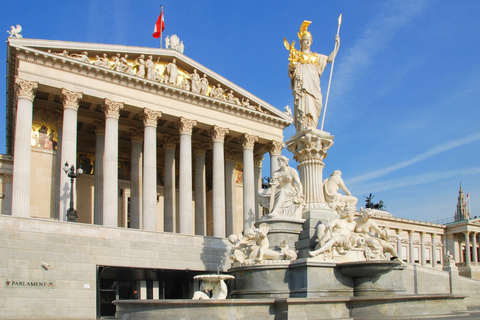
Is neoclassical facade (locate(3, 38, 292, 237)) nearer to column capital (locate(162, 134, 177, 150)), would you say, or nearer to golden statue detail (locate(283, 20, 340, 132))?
column capital (locate(162, 134, 177, 150))

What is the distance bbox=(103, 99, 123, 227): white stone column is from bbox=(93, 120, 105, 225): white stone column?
339 cm

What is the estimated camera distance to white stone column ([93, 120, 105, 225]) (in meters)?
36.0

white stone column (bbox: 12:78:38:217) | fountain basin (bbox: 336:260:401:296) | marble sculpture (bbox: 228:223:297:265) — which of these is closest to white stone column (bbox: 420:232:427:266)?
white stone column (bbox: 12:78:38:217)

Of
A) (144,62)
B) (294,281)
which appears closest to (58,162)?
(144,62)

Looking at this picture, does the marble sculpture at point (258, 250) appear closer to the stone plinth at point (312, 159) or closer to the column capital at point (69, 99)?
the stone plinth at point (312, 159)

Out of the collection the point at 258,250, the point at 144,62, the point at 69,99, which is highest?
the point at 144,62

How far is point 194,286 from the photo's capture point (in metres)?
29.7

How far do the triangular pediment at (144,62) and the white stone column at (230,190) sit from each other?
17.6 ft

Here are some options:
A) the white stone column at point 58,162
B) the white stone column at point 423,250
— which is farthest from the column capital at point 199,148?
the white stone column at point 423,250

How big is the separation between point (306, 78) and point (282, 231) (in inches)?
210

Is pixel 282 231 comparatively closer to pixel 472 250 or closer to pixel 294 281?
pixel 294 281

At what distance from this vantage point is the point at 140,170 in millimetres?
39188

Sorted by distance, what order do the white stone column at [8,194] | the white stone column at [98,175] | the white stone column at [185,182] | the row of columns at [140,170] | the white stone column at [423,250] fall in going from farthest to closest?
the white stone column at [423,250] < the white stone column at [8,194] < the white stone column at [185,182] < the white stone column at [98,175] < the row of columns at [140,170]

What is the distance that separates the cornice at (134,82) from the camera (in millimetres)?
32594
